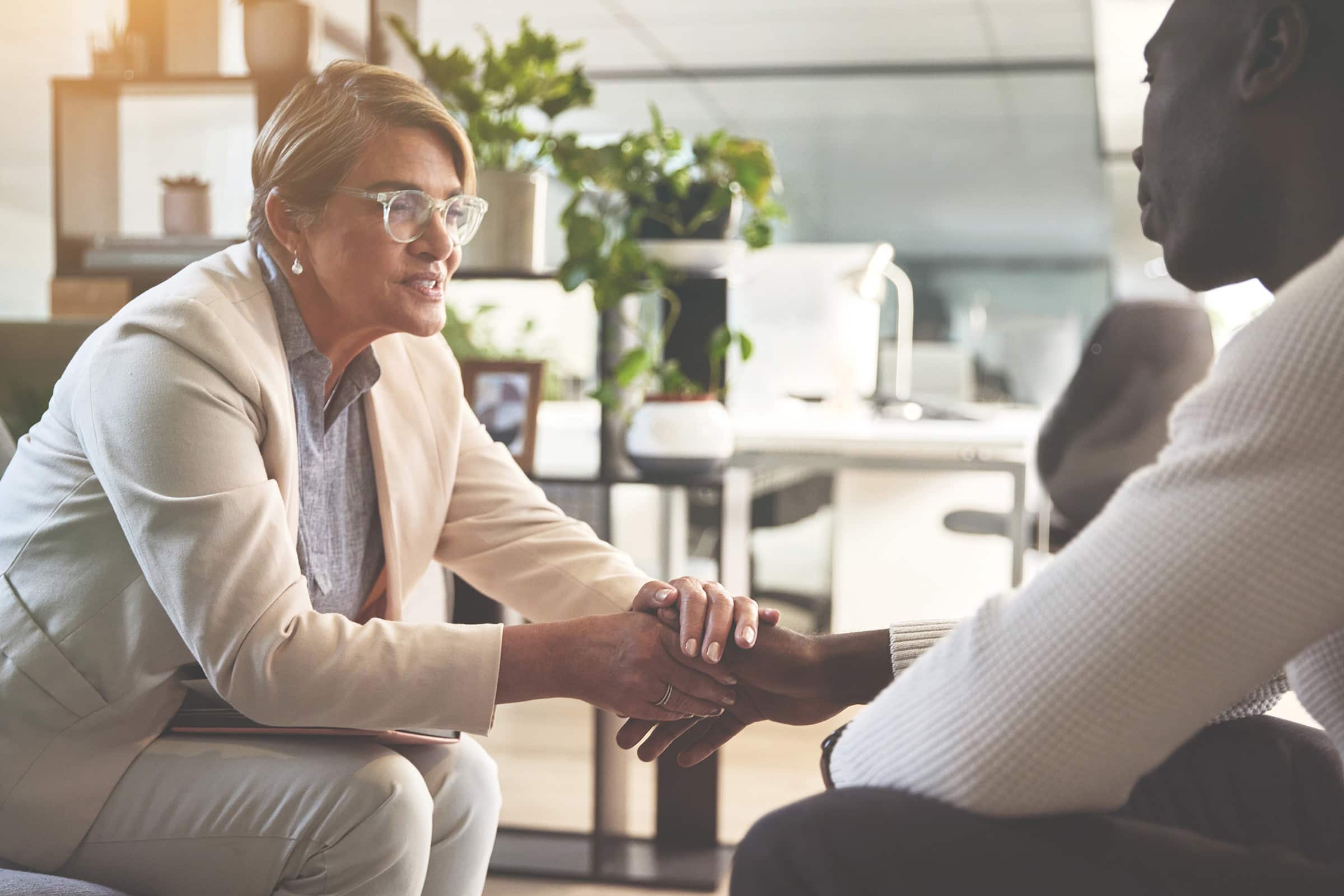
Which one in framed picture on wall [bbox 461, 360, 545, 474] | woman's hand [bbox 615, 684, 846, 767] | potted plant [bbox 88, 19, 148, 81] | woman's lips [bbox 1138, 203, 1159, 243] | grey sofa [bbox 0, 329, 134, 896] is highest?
potted plant [bbox 88, 19, 148, 81]

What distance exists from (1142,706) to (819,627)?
3348 millimetres

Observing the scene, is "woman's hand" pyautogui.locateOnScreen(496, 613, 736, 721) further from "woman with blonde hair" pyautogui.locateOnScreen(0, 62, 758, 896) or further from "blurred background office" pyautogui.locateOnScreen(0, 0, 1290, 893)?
"blurred background office" pyautogui.locateOnScreen(0, 0, 1290, 893)

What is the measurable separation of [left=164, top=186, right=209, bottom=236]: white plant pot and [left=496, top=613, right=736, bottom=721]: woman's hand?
5.51ft

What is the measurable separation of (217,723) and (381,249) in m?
0.52

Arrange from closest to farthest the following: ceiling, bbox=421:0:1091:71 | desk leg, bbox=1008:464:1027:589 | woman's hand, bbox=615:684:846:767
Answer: woman's hand, bbox=615:684:846:767
desk leg, bbox=1008:464:1027:589
ceiling, bbox=421:0:1091:71

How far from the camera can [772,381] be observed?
12.4ft

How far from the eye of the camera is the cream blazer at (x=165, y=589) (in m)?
1.07

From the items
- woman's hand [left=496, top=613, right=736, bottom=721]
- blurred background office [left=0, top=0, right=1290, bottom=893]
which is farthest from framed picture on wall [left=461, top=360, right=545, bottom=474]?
woman's hand [left=496, top=613, right=736, bottom=721]

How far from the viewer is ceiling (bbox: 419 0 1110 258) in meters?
5.57

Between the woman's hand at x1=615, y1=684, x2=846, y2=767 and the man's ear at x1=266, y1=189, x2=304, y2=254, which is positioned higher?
the man's ear at x1=266, y1=189, x2=304, y2=254

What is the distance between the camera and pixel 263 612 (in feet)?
3.55

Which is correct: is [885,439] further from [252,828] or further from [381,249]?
[252,828]

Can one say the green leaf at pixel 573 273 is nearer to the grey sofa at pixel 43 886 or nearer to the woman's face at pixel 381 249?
the woman's face at pixel 381 249

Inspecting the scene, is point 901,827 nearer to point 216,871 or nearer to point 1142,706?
point 1142,706
